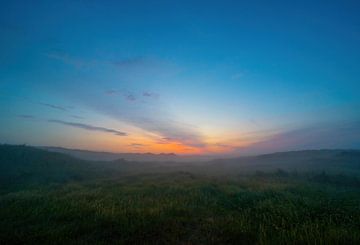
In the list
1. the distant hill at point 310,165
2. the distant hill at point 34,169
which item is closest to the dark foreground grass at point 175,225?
the distant hill at point 34,169

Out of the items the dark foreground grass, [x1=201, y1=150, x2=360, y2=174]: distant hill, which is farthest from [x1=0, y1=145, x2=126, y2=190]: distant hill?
[x1=201, y1=150, x2=360, y2=174]: distant hill

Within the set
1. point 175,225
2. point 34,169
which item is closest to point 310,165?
point 34,169

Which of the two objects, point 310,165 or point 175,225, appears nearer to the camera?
point 175,225

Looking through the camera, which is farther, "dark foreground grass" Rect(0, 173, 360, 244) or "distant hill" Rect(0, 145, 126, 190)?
"distant hill" Rect(0, 145, 126, 190)

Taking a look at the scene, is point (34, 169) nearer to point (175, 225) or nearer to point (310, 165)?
point (175, 225)

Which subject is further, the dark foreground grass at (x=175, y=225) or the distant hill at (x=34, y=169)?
the distant hill at (x=34, y=169)

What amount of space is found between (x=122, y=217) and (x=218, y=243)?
3.68 metres

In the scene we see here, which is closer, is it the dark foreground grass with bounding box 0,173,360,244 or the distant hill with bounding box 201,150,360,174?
the dark foreground grass with bounding box 0,173,360,244

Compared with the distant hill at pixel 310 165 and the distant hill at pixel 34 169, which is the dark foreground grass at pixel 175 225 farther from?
the distant hill at pixel 310 165

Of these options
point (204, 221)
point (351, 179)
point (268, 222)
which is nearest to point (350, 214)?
point (268, 222)

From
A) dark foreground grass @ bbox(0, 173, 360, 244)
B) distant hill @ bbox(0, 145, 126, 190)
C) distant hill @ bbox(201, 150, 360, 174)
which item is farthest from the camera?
distant hill @ bbox(201, 150, 360, 174)

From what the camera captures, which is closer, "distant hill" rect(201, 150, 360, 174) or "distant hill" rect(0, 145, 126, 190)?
"distant hill" rect(0, 145, 126, 190)

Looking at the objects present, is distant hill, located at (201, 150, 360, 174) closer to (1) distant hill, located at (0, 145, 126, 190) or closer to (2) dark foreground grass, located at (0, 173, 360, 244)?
(1) distant hill, located at (0, 145, 126, 190)

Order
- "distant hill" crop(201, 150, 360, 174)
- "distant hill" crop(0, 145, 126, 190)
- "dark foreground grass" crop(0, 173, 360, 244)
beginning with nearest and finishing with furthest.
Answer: "dark foreground grass" crop(0, 173, 360, 244), "distant hill" crop(0, 145, 126, 190), "distant hill" crop(201, 150, 360, 174)
